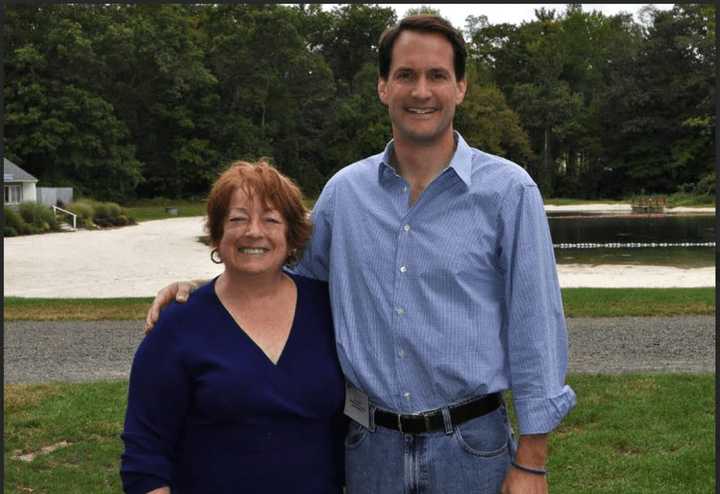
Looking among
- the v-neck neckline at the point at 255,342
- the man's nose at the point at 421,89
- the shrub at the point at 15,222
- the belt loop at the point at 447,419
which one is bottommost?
the shrub at the point at 15,222

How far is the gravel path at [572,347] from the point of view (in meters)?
7.72

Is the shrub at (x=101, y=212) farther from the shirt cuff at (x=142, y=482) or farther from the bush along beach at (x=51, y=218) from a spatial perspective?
the shirt cuff at (x=142, y=482)

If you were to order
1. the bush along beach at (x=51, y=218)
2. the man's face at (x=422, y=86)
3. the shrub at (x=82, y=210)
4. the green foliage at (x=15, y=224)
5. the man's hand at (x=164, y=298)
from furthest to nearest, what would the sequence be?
the shrub at (x=82, y=210) → the bush along beach at (x=51, y=218) → the green foliage at (x=15, y=224) → the man's hand at (x=164, y=298) → the man's face at (x=422, y=86)

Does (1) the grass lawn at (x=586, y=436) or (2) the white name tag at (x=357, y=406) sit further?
(1) the grass lawn at (x=586, y=436)

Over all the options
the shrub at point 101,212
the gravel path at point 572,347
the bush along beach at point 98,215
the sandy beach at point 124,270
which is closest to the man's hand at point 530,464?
the gravel path at point 572,347

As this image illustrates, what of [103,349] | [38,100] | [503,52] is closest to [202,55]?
[38,100]

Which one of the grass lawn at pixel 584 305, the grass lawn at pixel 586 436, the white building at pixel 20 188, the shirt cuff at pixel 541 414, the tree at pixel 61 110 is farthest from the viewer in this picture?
the tree at pixel 61 110

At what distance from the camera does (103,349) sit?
887cm

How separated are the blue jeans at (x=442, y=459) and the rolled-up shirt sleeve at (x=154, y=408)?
50 centimetres

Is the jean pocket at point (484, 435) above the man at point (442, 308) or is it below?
below

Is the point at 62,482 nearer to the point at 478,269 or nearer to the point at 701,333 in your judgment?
the point at 478,269

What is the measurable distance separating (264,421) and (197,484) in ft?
0.84

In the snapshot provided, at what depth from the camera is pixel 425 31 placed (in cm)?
232

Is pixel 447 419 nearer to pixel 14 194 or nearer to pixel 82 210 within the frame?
pixel 82 210
